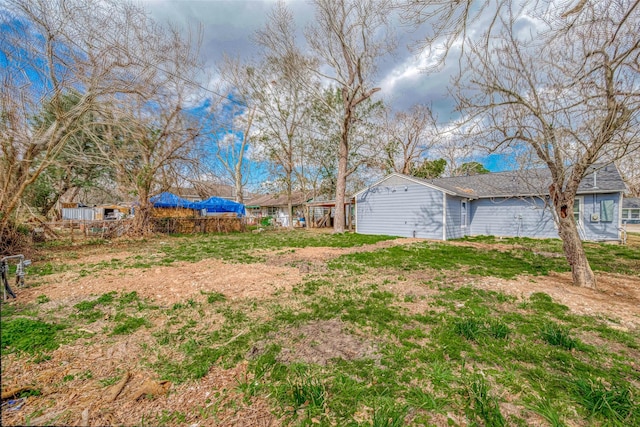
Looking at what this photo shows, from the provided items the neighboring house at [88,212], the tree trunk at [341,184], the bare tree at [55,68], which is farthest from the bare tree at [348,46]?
the neighboring house at [88,212]

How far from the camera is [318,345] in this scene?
115 inches

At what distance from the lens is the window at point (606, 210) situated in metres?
11.4

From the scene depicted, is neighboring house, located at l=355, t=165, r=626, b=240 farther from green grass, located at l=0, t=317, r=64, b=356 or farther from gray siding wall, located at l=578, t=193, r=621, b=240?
green grass, located at l=0, t=317, r=64, b=356

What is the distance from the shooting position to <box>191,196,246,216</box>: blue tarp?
694 inches

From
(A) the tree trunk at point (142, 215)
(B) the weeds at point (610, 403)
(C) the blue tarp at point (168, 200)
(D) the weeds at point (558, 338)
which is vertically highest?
(C) the blue tarp at point (168, 200)

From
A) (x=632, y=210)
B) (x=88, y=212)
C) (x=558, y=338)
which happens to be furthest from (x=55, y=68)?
(x=632, y=210)

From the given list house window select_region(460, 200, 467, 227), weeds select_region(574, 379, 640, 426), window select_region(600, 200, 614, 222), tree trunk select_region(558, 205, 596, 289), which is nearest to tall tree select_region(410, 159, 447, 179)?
house window select_region(460, 200, 467, 227)

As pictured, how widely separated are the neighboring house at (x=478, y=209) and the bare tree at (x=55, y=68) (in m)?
11.8

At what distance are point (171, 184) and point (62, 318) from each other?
11.2 metres

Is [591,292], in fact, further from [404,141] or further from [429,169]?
[429,169]

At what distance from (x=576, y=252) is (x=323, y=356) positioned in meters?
5.27

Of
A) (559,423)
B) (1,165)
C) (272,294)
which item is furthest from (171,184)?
(559,423)

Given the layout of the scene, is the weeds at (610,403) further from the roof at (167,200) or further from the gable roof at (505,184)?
the roof at (167,200)

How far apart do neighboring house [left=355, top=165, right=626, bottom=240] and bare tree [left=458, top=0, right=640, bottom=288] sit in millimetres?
7211
